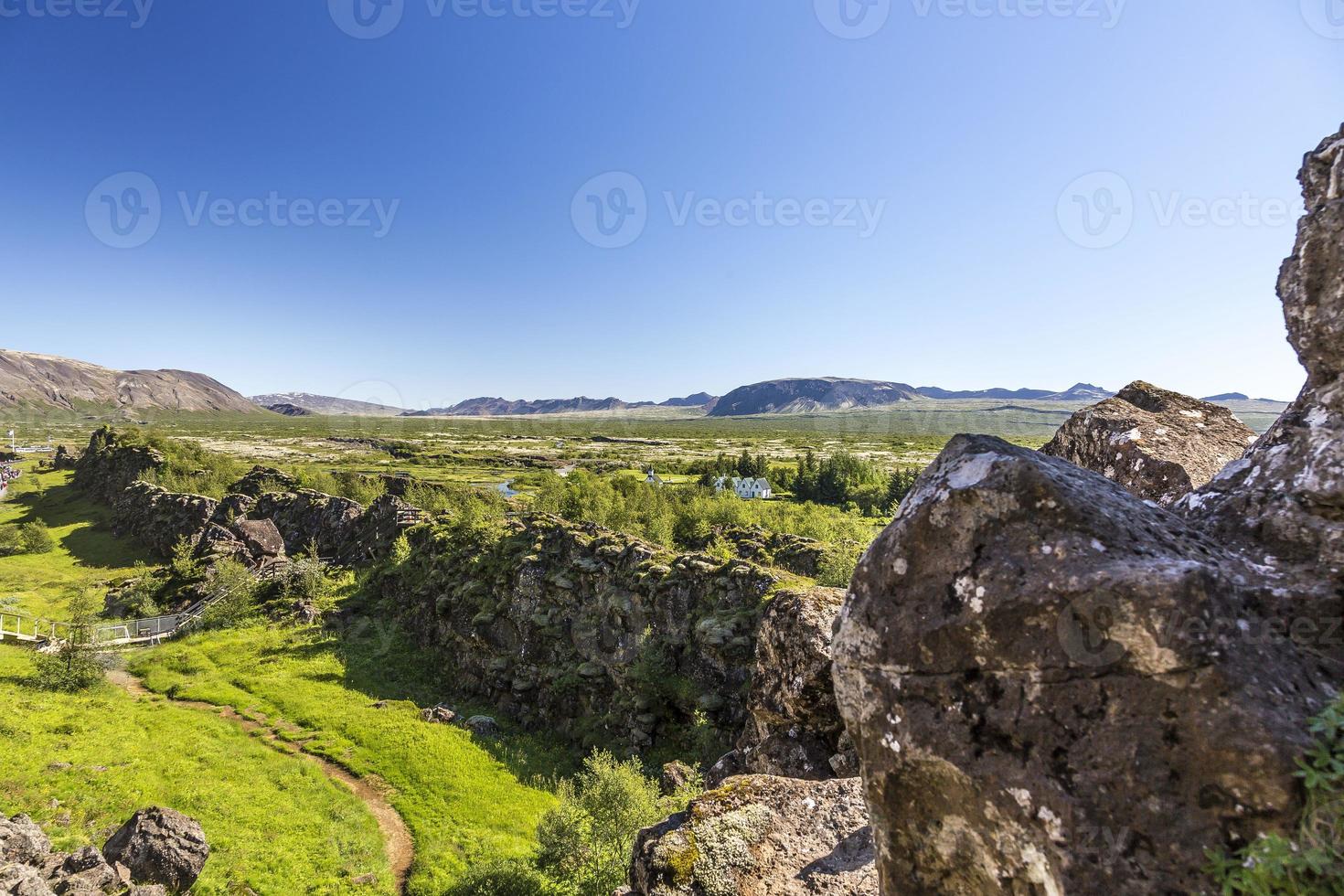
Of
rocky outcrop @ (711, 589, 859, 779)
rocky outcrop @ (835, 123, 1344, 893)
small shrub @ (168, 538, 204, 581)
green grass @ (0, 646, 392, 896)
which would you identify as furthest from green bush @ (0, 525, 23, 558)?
rocky outcrop @ (835, 123, 1344, 893)

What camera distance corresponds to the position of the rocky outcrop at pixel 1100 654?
397 centimetres

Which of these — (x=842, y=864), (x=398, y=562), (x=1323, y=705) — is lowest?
(x=398, y=562)

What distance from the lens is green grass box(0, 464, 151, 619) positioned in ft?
159

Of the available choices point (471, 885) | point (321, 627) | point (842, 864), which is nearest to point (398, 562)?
point (321, 627)

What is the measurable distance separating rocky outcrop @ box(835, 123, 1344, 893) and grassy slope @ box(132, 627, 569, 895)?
20502 mm

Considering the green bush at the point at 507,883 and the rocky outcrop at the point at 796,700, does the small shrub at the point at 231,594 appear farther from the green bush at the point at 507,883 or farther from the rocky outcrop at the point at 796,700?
the rocky outcrop at the point at 796,700

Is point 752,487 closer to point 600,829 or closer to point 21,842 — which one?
point 600,829

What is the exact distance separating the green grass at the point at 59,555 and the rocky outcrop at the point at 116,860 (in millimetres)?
40902

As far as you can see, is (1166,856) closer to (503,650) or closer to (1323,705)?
(1323,705)

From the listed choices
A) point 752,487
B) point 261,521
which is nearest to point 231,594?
point 261,521

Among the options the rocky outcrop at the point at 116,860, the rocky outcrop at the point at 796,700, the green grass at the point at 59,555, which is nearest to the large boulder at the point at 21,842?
the rocky outcrop at the point at 116,860

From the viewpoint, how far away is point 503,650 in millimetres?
34875

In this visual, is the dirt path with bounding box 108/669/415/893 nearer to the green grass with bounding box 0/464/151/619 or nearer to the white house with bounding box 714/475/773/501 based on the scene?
the green grass with bounding box 0/464/151/619

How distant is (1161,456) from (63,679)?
4743 cm
